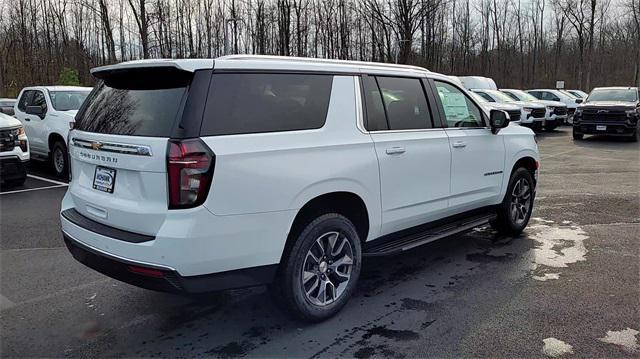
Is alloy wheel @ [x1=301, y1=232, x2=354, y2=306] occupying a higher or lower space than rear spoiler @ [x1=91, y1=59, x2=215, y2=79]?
lower

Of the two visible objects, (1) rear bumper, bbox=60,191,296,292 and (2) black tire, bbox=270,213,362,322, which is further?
(2) black tire, bbox=270,213,362,322

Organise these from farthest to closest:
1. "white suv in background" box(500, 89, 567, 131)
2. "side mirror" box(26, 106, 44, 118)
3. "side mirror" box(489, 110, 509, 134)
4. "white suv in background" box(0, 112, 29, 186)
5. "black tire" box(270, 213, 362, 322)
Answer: "white suv in background" box(500, 89, 567, 131) → "side mirror" box(26, 106, 44, 118) → "white suv in background" box(0, 112, 29, 186) → "side mirror" box(489, 110, 509, 134) → "black tire" box(270, 213, 362, 322)

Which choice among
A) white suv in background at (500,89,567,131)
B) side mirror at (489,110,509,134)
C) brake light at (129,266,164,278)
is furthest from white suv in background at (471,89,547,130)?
brake light at (129,266,164,278)

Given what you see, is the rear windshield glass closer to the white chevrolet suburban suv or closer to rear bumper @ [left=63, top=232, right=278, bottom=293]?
the white chevrolet suburban suv

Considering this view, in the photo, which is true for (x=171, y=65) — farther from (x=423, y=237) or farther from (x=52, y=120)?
(x=52, y=120)

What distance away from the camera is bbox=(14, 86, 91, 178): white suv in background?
993cm

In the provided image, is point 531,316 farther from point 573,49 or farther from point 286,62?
point 573,49

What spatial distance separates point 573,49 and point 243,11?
103ft

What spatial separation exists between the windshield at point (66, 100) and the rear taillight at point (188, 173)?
8450 millimetres

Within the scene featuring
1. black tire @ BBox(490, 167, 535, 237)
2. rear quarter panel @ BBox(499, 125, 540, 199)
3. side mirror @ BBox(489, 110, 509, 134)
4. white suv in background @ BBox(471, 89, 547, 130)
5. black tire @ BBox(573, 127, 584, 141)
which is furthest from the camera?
white suv in background @ BBox(471, 89, 547, 130)

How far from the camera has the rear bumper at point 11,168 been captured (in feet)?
28.7

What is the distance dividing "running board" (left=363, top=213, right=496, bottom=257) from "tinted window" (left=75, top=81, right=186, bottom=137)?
1.93 metres

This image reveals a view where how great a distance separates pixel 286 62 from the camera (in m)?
3.71

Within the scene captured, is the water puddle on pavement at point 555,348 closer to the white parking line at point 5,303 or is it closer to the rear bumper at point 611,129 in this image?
the white parking line at point 5,303
